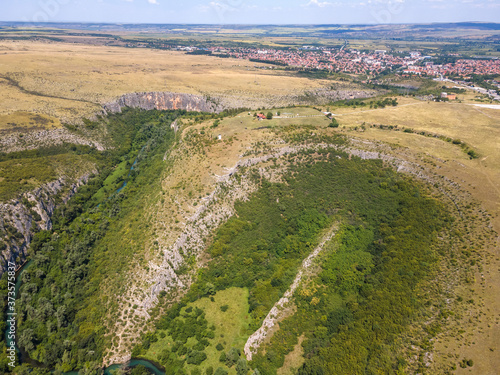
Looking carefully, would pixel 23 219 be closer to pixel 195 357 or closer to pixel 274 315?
pixel 195 357

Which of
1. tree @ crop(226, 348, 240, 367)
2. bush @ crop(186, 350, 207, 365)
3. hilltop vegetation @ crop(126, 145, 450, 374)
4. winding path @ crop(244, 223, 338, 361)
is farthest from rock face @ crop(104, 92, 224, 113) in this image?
tree @ crop(226, 348, 240, 367)

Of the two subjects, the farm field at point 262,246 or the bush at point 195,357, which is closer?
the farm field at point 262,246

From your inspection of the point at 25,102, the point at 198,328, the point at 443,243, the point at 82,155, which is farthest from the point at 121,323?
the point at 25,102

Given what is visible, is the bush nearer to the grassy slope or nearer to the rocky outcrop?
the grassy slope

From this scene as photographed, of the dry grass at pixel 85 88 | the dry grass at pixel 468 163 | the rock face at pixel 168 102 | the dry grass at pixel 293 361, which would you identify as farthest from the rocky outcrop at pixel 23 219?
the rock face at pixel 168 102

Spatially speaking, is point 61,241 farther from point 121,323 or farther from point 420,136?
point 420,136

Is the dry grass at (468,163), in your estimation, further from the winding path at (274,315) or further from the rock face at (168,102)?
the rock face at (168,102)
